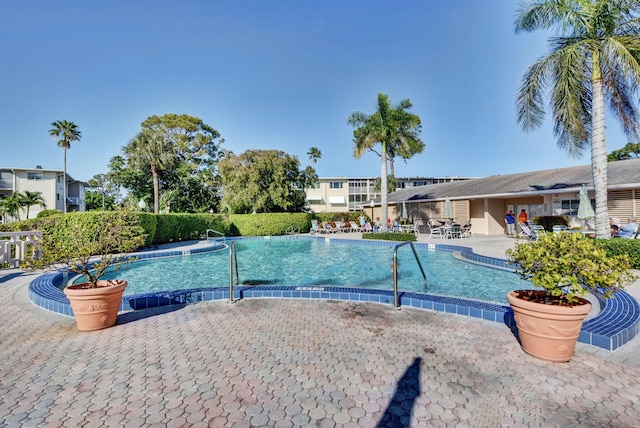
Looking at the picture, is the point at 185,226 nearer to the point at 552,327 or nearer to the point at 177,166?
the point at 177,166

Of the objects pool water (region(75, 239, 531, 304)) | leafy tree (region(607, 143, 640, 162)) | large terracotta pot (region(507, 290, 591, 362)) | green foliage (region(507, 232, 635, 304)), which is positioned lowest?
pool water (region(75, 239, 531, 304))

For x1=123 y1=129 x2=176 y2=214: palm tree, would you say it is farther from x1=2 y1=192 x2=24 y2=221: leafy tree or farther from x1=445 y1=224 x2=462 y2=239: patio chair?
x1=445 y1=224 x2=462 y2=239: patio chair

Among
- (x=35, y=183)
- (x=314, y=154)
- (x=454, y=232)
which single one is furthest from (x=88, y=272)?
(x=314, y=154)

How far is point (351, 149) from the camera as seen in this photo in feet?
73.5

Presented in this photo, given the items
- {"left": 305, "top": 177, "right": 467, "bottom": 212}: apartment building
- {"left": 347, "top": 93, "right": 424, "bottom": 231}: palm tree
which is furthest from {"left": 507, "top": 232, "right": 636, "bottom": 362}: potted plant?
{"left": 305, "top": 177, "right": 467, "bottom": 212}: apartment building

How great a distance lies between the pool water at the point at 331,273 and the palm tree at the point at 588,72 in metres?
4.80

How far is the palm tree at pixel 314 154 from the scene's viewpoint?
56875 mm

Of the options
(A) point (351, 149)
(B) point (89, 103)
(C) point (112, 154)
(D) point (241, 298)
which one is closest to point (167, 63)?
(B) point (89, 103)

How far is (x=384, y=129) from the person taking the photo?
19.6m

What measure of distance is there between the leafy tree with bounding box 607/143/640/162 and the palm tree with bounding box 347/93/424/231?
3974 cm

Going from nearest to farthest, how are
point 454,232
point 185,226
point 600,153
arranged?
1. point 600,153
2. point 454,232
3. point 185,226

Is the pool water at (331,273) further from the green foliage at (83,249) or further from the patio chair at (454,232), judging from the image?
the patio chair at (454,232)

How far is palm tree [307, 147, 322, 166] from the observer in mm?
56875

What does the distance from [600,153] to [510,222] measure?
36.2ft
